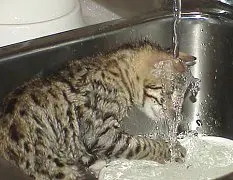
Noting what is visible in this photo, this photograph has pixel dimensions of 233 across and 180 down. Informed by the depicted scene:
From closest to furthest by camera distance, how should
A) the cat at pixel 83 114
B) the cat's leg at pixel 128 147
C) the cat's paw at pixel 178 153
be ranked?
1. the cat at pixel 83 114
2. the cat's leg at pixel 128 147
3. the cat's paw at pixel 178 153

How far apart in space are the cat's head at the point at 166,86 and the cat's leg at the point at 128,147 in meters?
0.06

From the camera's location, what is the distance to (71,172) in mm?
1267

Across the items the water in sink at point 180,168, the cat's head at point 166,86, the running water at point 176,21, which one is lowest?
the water in sink at point 180,168

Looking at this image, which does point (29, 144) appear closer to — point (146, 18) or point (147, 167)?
point (147, 167)

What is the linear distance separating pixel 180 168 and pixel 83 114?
0.24 m

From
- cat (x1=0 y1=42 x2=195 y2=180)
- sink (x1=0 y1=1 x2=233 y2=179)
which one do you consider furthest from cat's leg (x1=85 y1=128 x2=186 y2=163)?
sink (x1=0 y1=1 x2=233 y2=179)

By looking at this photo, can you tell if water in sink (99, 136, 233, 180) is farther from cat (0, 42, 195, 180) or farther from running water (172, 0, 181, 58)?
running water (172, 0, 181, 58)

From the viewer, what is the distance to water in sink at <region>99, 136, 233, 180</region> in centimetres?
143

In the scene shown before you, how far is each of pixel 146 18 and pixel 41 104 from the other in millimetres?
334

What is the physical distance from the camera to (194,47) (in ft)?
5.07

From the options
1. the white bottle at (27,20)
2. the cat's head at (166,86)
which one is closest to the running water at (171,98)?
the cat's head at (166,86)

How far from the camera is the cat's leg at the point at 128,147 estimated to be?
1.35 metres

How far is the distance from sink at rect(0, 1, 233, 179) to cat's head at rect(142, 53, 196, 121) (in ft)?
0.25

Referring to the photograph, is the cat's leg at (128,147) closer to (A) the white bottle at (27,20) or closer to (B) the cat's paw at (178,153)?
(B) the cat's paw at (178,153)
